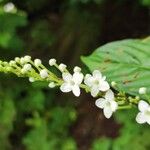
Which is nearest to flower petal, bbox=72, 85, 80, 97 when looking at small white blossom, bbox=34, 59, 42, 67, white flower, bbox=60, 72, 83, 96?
white flower, bbox=60, 72, 83, 96

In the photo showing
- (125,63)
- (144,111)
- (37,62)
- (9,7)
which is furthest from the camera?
(9,7)

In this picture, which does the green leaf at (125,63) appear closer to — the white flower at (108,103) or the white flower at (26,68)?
the white flower at (108,103)

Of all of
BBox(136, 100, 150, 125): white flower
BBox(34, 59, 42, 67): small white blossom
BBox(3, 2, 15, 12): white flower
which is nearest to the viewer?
BBox(136, 100, 150, 125): white flower

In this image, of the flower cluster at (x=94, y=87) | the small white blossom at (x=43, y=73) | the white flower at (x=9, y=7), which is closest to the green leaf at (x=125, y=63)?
the flower cluster at (x=94, y=87)

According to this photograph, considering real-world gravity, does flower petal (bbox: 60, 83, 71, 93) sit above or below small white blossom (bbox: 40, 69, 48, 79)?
below

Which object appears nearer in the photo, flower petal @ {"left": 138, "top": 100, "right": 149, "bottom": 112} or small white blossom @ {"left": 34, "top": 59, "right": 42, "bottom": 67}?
flower petal @ {"left": 138, "top": 100, "right": 149, "bottom": 112}

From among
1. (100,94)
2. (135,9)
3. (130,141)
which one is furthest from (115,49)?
(135,9)

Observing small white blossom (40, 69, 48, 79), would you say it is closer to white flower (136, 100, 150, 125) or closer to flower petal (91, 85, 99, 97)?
flower petal (91, 85, 99, 97)

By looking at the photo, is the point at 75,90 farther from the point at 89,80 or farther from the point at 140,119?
the point at 140,119

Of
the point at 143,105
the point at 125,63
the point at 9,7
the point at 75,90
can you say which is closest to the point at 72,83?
the point at 75,90
